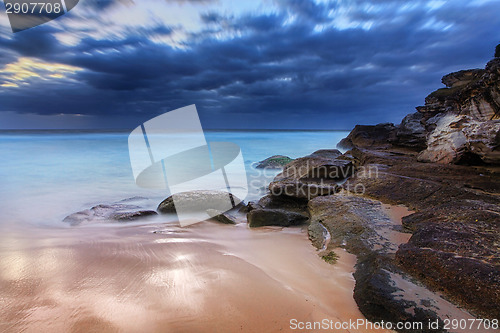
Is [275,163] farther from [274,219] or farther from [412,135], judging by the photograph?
[274,219]

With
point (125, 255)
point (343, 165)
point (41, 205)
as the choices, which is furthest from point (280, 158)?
point (125, 255)

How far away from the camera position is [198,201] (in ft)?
17.0

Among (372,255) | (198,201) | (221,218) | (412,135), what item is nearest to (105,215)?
(198,201)

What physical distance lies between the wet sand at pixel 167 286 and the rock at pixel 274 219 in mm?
782

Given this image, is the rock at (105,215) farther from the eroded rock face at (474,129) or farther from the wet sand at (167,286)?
the eroded rock face at (474,129)

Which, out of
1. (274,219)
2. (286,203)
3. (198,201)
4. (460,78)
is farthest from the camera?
(460,78)

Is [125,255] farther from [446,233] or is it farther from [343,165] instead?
[343,165]

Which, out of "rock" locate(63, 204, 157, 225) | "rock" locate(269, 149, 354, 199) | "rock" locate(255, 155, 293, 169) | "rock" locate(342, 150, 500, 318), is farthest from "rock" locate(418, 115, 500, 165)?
"rock" locate(255, 155, 293, 169)

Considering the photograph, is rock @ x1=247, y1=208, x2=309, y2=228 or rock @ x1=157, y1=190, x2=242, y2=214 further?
rock @ x1=157, y1=190, x2=242, y2=214

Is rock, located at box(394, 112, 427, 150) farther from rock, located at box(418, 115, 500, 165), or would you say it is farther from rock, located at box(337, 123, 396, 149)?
rock, located at box(418, 115, 500, 165)

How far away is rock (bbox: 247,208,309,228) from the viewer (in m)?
3.98

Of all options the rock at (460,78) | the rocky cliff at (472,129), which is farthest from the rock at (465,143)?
the rock at (460,78)

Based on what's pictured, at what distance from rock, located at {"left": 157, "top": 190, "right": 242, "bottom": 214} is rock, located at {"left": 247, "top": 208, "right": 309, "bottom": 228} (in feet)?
4.50

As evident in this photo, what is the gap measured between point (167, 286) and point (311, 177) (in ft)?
14.4
